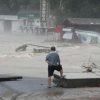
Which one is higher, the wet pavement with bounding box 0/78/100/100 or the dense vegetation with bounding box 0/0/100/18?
the dense vegetation with bounding box 0/0/100/18

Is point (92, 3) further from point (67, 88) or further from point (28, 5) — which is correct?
point (67, 88)

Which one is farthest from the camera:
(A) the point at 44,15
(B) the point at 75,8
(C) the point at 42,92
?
(B) the point at 75,8

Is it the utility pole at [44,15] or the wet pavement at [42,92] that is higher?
the utility pole at [44,15]

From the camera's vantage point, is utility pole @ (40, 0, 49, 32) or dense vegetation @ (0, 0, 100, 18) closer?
utility pole @ (40, 0, 49, 32)

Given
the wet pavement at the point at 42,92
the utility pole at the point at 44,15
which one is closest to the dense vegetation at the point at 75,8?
the utility pole at the point at 44,15

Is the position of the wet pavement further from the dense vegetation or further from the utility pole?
the dense vegetation

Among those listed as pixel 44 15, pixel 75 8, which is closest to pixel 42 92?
pixel 44 15

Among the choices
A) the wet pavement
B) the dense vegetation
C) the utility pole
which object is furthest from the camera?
the dense vegetation

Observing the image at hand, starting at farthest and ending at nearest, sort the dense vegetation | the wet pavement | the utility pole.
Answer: the dense vegetation, the utility pole, the wet pavement

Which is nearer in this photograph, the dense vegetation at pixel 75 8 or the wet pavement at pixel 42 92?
the wet pavement at pixel 42 92

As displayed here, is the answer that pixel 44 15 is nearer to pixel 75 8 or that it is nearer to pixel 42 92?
pixel 75 8

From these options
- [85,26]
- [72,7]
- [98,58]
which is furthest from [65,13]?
[98,58]

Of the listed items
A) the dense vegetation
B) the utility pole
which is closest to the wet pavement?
the utility pole

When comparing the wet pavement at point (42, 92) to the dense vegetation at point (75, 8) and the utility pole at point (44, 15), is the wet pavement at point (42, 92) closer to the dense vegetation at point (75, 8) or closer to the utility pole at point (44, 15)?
the utility pole at point (44, 15)
